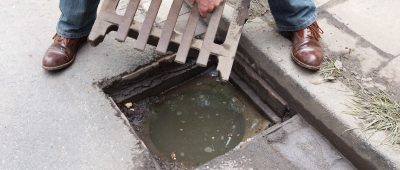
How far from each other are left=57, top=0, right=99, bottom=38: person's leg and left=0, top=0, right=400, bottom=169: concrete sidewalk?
0.40 ft

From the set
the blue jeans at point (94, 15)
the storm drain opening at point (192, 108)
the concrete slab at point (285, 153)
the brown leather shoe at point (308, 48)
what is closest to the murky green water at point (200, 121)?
the storm drain opening at point (192, 108)

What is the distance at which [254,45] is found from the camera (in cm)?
240

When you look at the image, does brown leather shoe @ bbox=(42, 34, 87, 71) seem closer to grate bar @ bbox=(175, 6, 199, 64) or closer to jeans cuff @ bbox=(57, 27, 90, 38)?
jeans cuff @ bbox=(57, 27, 90, 38)

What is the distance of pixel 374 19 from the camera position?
2.57 metres

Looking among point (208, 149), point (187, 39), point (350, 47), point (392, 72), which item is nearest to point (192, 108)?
point (208, 149)

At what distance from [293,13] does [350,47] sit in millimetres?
366

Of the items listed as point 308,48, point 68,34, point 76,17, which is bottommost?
point 68,34

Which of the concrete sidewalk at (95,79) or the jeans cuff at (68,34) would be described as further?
the jeans cuff at (68,34)

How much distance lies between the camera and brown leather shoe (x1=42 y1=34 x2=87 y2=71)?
2316 millimetres

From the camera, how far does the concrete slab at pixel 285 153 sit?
2.04m

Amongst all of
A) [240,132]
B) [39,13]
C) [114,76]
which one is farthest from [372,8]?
[39,13]

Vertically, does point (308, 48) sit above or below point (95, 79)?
above

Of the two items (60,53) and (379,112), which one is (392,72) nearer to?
(379,112)

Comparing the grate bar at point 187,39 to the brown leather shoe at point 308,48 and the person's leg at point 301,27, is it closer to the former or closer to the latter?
the person's leg at point 301,27
